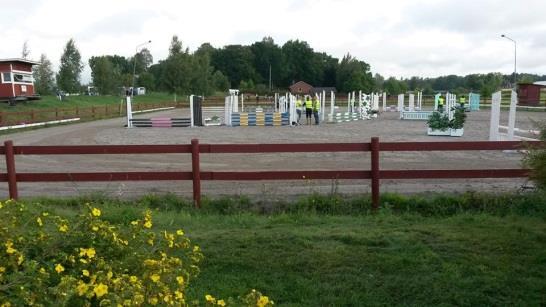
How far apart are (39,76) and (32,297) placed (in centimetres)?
6458

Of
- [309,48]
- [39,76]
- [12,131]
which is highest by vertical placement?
[309,48]

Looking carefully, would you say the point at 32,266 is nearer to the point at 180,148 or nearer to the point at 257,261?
the point at 257,261

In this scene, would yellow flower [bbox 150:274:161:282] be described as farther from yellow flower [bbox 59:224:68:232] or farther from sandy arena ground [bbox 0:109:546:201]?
Answer: sandy arena ground [bbox 0:109:546:201]

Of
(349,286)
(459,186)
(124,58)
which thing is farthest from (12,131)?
(124,58)

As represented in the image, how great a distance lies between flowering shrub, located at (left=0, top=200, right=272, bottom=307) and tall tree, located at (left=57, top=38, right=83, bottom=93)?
58.1m

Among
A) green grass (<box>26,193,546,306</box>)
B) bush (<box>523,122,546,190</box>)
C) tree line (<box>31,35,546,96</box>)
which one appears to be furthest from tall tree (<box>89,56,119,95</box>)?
bush (<box>523,122,546,190</box>)

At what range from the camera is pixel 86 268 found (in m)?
2.91

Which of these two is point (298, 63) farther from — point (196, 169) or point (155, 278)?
point (155, 278)

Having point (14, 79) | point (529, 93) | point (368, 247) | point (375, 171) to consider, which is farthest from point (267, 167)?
point (529, 93)

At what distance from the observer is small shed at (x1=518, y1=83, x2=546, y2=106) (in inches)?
2183

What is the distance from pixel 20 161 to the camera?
1540 centimetres

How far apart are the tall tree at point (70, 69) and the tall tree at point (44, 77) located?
233 cm

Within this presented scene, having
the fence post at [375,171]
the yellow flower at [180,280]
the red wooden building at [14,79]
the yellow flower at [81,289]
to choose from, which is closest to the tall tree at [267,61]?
the red wooden building at [14,79]

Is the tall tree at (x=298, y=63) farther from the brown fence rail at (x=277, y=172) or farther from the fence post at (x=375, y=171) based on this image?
Answer: the fence post at (x=375, y=171)
